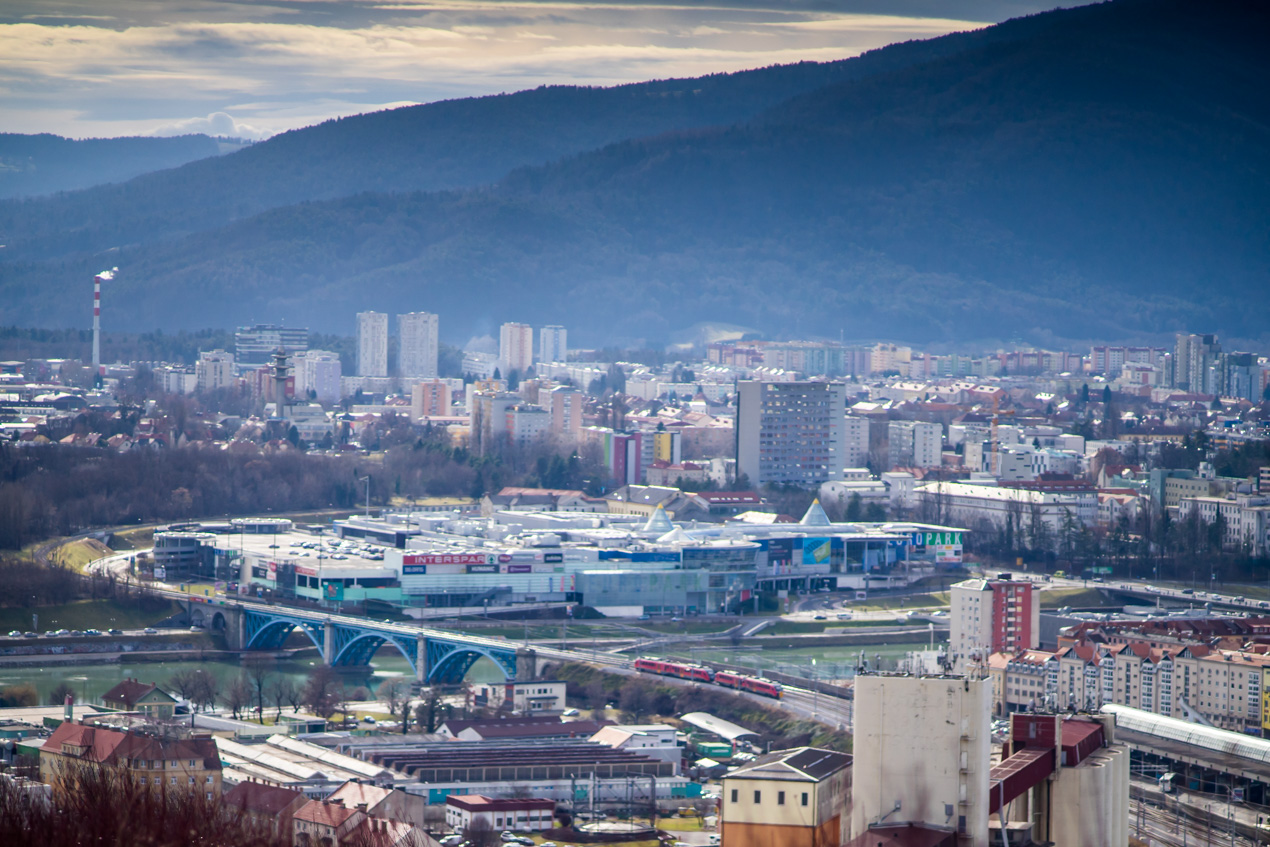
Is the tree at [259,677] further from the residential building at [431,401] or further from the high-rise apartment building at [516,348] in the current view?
the high-rise apartment building at [516,348]

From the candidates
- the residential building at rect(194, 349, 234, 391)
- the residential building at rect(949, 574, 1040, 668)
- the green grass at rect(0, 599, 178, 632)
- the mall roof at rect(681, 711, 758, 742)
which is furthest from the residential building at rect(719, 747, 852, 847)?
the residential building at rect(194, 349, 234, 391)

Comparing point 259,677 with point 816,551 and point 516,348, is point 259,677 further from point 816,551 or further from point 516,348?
point 516,348

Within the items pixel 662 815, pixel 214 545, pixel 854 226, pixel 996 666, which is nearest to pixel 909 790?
pixel 662 815

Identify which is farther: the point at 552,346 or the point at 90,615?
the point at 552,346

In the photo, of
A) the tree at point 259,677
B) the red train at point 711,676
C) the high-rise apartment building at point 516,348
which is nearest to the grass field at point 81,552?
the tree at point 259,677

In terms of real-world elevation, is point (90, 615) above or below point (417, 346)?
below

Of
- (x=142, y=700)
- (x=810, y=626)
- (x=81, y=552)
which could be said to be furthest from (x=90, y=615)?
(x=810, y=626)

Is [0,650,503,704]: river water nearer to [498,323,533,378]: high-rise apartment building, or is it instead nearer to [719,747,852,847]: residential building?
[719,747,852,847]: residential building
